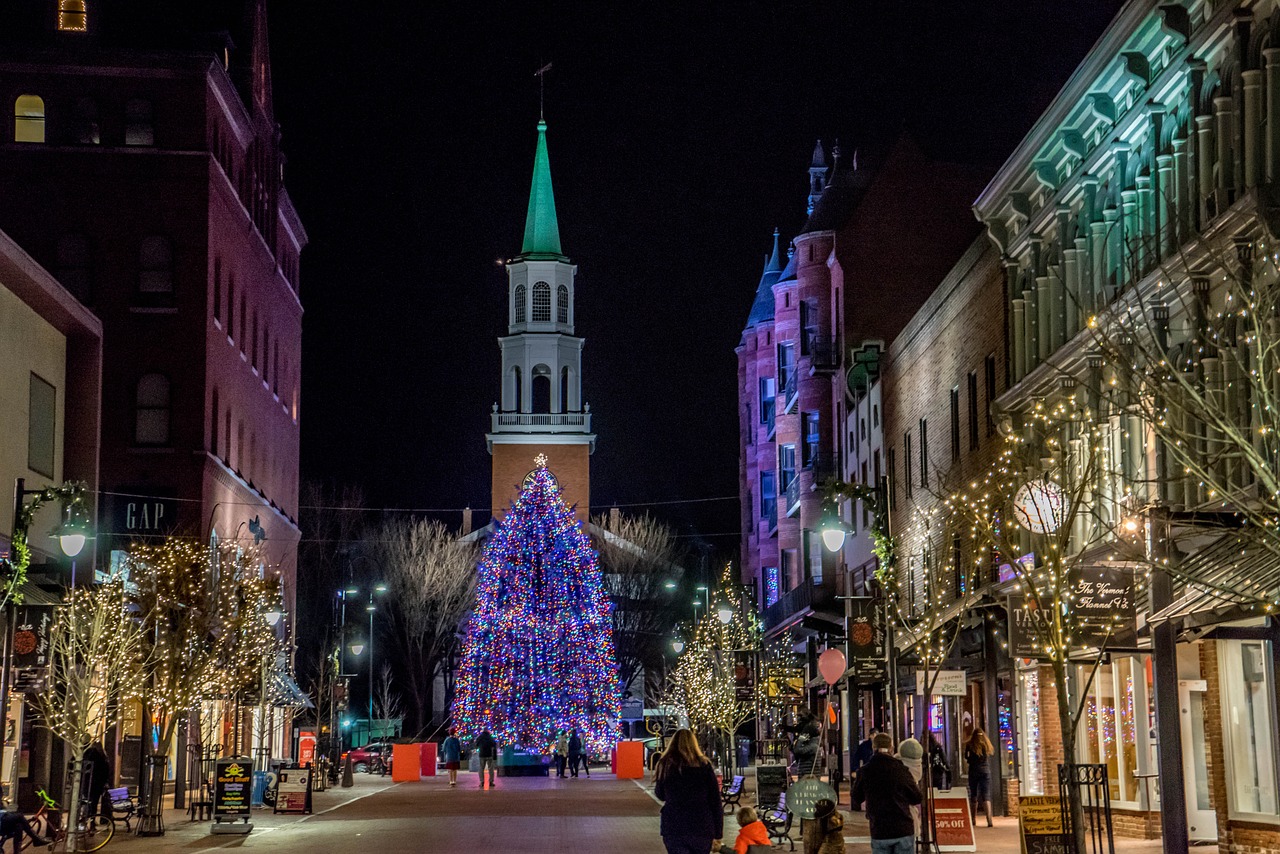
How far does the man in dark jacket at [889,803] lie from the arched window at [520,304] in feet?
275

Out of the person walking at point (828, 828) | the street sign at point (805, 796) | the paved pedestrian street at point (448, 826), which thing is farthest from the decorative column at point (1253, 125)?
the paved pedestrian street at point (448, 826)

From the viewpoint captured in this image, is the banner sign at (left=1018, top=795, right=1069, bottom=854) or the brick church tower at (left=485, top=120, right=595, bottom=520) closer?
the banner sign at (left=1018, top=795, right=1069, bottom=854)

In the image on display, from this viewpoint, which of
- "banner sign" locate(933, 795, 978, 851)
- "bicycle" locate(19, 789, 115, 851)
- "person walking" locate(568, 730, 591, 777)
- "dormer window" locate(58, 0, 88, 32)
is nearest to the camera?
"banner sign" locate(933, 795, 978, 851)

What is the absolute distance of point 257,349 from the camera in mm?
64688

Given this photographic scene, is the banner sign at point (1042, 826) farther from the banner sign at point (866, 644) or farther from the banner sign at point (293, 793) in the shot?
the banner sign at point (293, 793)

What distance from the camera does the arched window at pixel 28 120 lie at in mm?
53781

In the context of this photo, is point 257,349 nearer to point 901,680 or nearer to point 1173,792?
point 901,680

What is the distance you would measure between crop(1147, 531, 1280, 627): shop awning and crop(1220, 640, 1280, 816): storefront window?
53.4 inches

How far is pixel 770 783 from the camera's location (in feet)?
98.3

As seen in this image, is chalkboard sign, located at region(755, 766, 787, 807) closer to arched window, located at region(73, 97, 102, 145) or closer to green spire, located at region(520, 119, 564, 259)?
arched window, located at region(73, 97, 102, 145)

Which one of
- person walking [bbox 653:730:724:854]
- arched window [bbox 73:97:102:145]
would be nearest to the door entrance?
person walking [bbox 653:730:724:854]

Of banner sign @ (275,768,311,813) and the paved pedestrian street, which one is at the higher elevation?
banner sign @ (275,768,311,813)

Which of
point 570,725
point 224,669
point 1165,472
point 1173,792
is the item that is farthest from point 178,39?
point 1173,792

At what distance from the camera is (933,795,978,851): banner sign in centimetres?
2328
